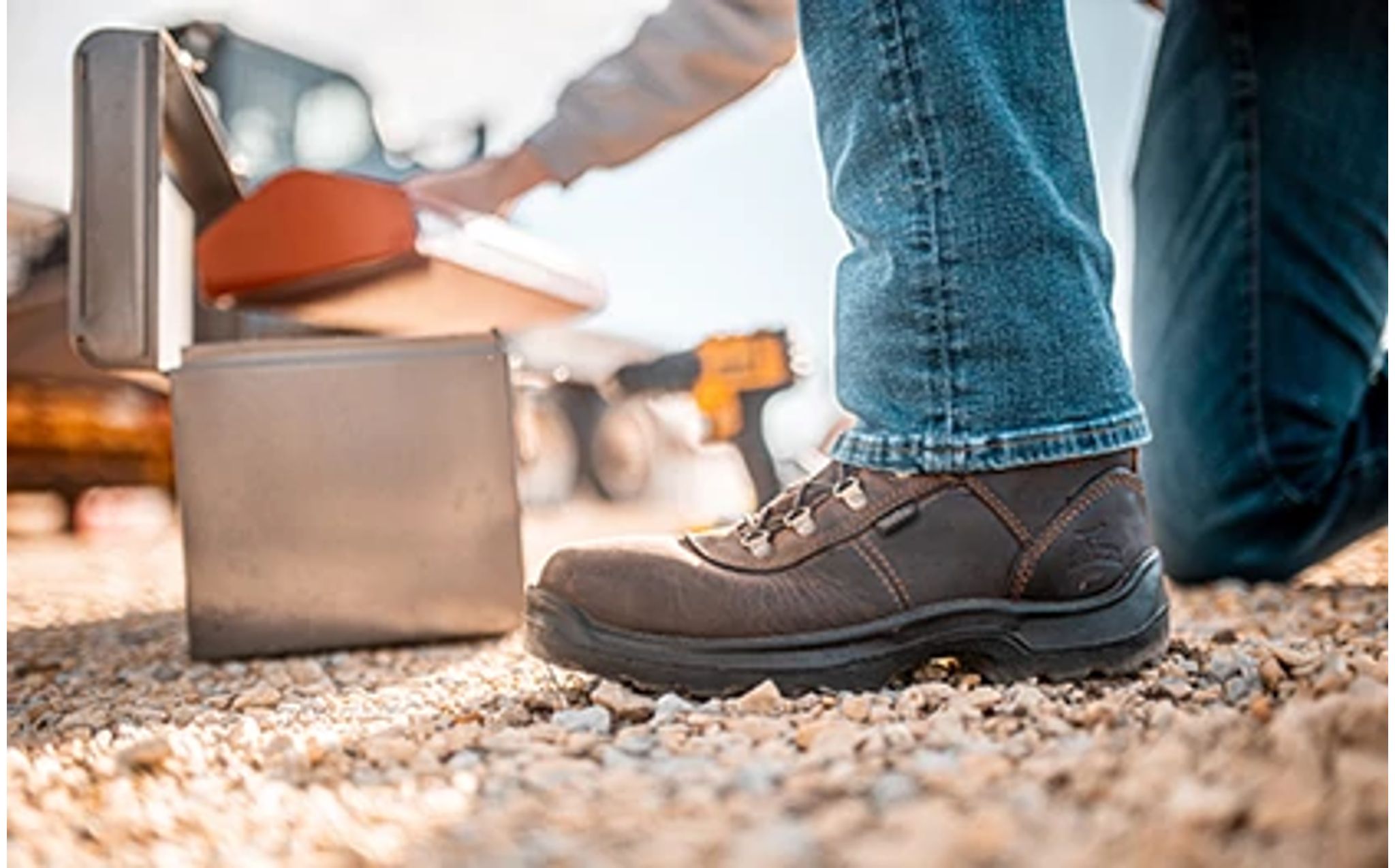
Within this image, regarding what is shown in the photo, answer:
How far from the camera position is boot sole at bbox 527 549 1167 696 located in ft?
2.40

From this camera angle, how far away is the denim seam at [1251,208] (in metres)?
1.19

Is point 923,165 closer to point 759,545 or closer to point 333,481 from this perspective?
point 759,545

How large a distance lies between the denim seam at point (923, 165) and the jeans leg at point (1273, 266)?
0.71 metres

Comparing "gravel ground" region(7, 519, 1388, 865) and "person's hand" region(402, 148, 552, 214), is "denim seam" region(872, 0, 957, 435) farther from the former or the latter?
"person's hand" region(402, 148, 552, 214)

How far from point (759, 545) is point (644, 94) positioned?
1.87ft

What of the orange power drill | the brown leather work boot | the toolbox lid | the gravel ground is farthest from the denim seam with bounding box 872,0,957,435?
the orange power drill

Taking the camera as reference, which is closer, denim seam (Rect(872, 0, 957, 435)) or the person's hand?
denim seam (Rect(872, 0, 957, 435))

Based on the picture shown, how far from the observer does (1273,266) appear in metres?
1.21

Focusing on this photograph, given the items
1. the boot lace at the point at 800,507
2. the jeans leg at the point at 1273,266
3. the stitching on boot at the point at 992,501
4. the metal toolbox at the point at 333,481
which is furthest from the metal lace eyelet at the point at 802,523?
the jeans leg at the point at 1273,266

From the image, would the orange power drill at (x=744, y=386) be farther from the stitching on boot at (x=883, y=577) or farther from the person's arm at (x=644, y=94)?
the stitching on boot at (x=883, y=577)

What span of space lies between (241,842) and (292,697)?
43cm

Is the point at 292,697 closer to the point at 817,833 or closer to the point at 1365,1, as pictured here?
the point at 817,833

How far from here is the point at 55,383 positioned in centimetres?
294

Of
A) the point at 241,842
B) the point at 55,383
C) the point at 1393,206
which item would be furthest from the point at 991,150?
the point at 55,383
